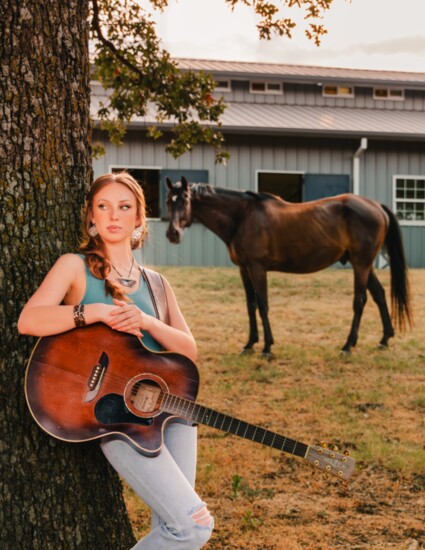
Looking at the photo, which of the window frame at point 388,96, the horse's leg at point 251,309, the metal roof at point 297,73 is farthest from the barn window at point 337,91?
the horse's leg at point 251,309

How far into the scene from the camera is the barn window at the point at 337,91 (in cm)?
1816

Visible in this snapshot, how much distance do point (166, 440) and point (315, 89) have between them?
16.8 m

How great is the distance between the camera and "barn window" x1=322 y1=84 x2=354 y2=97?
18156mm

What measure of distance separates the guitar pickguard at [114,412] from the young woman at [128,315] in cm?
7

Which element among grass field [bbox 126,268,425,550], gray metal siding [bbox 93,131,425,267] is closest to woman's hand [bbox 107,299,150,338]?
grass field [bbox 126,268,425,550]

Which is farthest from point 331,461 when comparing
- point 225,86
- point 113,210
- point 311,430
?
point 225,86

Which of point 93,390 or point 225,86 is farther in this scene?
point 225,86

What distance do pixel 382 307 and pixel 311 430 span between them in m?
3.78

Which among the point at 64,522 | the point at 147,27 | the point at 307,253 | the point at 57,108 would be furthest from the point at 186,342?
the point at 307,253

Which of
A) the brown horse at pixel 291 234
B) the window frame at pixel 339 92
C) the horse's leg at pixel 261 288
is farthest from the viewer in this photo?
the window frame at pixel 339 92

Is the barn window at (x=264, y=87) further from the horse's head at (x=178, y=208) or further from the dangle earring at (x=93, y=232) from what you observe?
the dangle earring at (x=93, y=232)

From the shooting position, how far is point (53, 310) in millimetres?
2305

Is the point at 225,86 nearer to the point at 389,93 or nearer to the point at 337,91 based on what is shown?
the point at 337,91

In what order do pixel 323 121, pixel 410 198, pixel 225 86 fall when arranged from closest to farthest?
pixel 323 121, pixel 410 198, pixel 225 86
